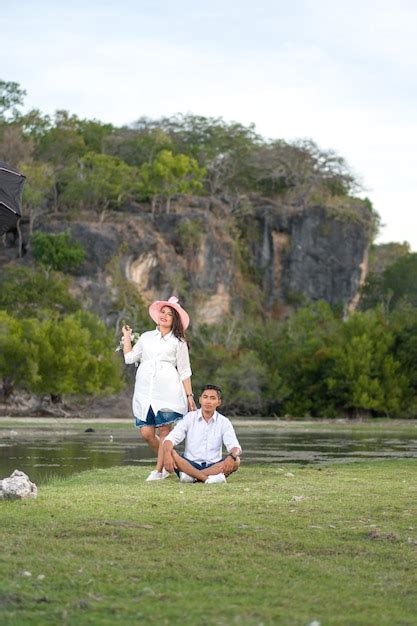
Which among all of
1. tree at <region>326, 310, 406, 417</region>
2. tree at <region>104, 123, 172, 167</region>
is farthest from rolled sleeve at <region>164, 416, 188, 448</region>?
tree at <region>104, 123, 172, 167</region>

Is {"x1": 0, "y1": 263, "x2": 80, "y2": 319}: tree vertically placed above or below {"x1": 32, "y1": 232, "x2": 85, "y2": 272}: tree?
below

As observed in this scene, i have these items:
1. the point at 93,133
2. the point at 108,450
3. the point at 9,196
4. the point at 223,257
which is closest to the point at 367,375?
the point at 223,257

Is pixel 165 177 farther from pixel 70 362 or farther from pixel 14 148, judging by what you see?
pixel 70 362

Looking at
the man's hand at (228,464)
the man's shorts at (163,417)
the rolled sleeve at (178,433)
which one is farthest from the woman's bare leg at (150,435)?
the man's hand at (228,464)

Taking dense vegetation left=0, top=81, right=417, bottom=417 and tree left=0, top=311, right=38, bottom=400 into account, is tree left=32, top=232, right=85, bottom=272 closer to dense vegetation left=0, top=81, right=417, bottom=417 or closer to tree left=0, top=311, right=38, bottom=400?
dense vegetation left=0, top=81, right=417, bottom=417

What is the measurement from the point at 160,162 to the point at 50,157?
726cm

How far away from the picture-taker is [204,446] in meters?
12.5

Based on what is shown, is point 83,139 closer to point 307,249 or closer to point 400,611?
point 307,249

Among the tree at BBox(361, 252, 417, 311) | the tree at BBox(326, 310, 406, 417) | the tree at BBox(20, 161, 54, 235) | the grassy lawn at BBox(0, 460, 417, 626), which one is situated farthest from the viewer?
the tree at BBox(361, 252, 417, 311)

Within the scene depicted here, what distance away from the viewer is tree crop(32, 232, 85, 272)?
6462cm

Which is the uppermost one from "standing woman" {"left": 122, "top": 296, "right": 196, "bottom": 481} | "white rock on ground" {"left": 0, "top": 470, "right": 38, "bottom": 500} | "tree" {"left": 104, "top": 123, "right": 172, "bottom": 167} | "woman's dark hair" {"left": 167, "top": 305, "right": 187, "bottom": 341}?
"tree" {"left": 104, "top": 123, "right": 172, "bottom": 167}

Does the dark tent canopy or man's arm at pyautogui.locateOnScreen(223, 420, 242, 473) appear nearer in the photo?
the dark tent canopy

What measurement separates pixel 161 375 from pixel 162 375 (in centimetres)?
1

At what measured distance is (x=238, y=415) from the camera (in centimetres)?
5544
